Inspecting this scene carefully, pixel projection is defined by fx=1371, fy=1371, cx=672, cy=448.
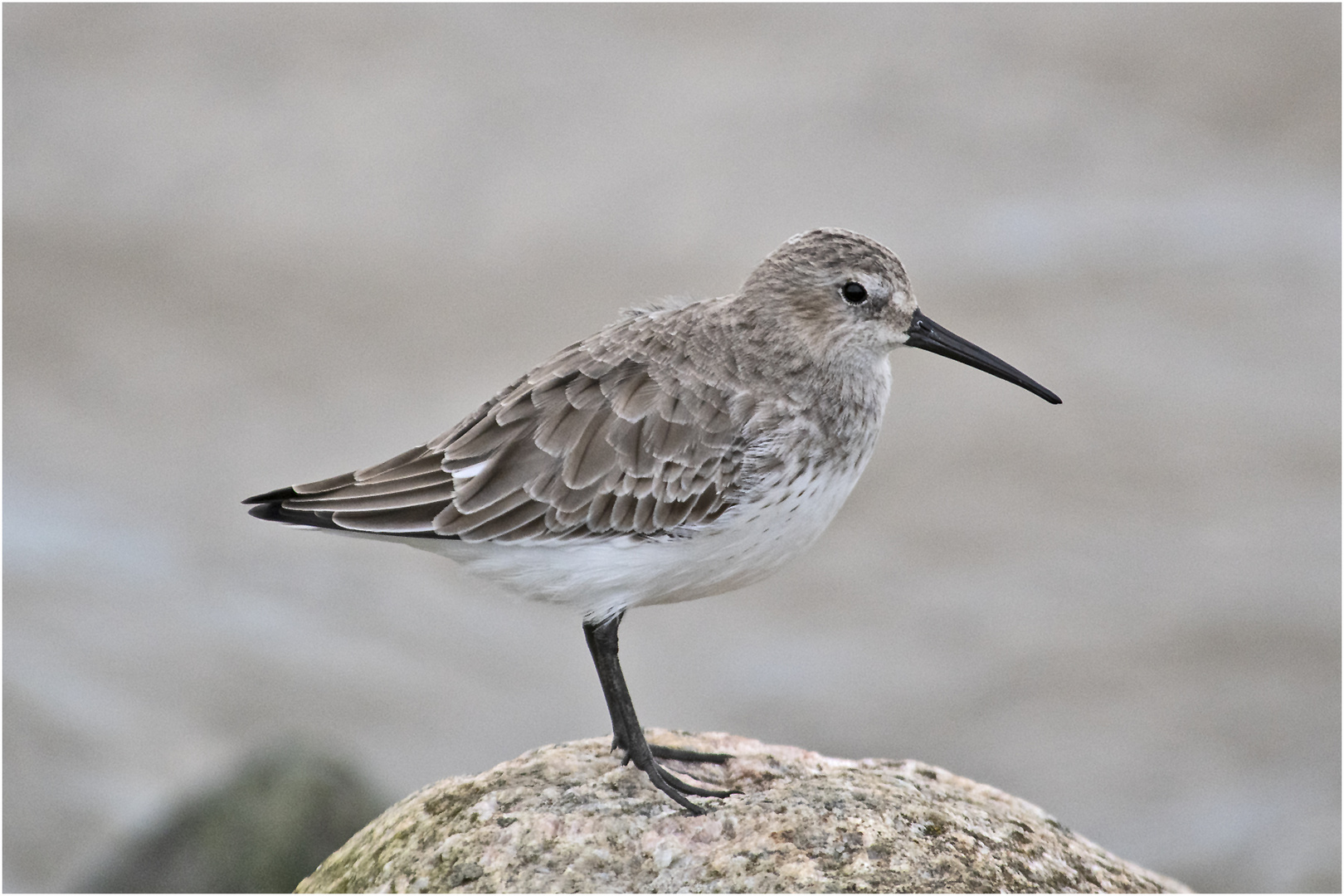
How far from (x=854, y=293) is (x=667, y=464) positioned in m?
0.92

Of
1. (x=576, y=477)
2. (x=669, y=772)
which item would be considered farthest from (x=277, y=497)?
(x=669, y=772)

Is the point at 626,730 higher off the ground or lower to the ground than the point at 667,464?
lower

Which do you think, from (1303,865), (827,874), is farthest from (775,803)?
(1303,865)

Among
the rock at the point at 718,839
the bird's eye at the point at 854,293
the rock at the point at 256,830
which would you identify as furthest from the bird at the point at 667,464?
the rock at the point at 256,830

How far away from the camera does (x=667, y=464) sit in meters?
4.86

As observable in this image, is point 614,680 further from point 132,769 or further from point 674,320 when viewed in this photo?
point 132,769

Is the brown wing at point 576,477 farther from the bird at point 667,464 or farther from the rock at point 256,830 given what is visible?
the rock at point 256,830

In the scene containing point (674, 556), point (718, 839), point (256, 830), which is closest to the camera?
point (718, 839)

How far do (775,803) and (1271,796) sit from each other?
6.17m

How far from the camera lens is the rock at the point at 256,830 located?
23.8 feet

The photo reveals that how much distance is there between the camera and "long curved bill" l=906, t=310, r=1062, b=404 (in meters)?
5.09

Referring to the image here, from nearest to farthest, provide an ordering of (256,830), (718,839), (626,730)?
(718,839) → (626,730) → (256,830)

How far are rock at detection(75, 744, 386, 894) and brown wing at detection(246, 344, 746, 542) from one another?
2.90 m

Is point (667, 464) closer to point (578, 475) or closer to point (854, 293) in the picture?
point (578, 475)
